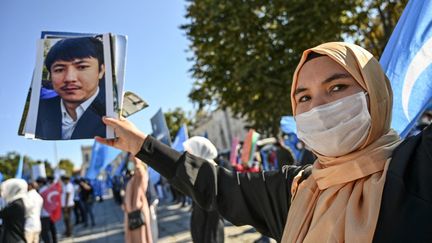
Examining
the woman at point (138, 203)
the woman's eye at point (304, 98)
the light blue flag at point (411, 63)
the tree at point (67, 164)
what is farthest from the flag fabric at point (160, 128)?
the tree at point (67, 164)

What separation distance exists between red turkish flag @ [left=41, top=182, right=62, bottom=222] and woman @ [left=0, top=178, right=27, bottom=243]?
4.04m

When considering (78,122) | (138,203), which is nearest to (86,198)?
(138,203)

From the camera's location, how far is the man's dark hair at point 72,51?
84.2 inches

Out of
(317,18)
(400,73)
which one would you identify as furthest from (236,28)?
(400,73)

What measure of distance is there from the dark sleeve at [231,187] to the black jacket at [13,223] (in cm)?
498

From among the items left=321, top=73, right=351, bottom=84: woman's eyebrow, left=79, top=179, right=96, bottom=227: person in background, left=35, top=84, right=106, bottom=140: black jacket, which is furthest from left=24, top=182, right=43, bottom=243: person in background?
left=79, top=179, right=96, bottom=227: person in background

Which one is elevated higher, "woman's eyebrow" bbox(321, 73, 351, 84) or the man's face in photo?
the man's face in photo

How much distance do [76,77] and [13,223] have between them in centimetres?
491

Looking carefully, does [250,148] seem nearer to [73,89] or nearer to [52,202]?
[52,202]

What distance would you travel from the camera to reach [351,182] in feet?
5.09

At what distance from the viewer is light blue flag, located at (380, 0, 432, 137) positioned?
9.45 ft

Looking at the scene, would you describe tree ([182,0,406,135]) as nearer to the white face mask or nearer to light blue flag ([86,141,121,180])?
light blue flag ([86,141,121,180])

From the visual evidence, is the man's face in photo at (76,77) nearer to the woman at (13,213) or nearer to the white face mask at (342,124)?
the white face mask at (342,124)

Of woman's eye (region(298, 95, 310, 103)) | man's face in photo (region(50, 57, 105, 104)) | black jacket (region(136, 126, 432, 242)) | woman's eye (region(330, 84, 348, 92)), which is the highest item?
man's face in photo (region(50, 57, 105, 104))
